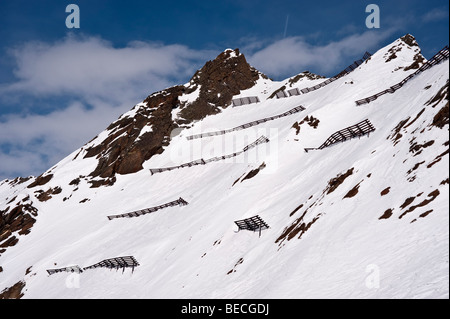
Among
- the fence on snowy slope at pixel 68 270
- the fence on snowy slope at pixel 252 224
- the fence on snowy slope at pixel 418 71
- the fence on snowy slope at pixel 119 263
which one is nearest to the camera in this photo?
the fence on snowy slope at pixel 252 224

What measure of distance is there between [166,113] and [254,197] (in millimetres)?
48525

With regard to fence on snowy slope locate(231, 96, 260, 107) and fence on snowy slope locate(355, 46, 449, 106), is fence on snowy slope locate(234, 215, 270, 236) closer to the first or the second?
fence on snowy slope locate(355, 46, 449, 106)

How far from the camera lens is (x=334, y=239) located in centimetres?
2014

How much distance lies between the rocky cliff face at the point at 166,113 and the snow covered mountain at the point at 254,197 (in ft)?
1.15

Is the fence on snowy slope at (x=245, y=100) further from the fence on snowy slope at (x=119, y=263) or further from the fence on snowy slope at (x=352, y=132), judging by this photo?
the fence on snowy slope at (x=119, y=263)

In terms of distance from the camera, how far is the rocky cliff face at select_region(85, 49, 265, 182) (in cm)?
7094

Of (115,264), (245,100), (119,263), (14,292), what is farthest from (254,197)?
(245,100)

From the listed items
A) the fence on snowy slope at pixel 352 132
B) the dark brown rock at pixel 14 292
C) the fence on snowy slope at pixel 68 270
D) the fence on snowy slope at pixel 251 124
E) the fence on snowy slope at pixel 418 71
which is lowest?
the dark brown rock at pixel 14 292

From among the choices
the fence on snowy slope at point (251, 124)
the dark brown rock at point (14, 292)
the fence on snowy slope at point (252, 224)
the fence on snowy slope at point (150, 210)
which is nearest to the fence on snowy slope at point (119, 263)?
the fence on snowy slope at point (150, 210)

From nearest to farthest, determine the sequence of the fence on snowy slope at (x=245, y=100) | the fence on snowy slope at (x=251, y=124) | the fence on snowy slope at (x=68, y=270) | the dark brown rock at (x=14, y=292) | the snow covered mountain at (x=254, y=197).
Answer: the snow covered mountain at (x=254, y=197) → the fence on snowy slope at (x=68, y=270) → the dark brown rock at (x=14, y=292) → the fence on snowy slope at (x=251, y=124) → the fence on snowy slope at (x=245, y=100)

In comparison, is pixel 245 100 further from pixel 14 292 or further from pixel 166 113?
pixel 14 292

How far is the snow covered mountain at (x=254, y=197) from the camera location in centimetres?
1770
